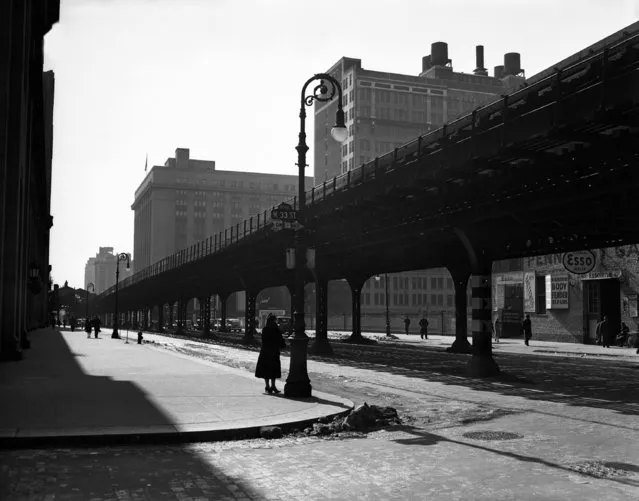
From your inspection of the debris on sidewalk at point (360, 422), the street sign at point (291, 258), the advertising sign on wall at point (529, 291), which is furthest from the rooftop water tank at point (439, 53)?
the debris on sidewalk at point (360, 422)

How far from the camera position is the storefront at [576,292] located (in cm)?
4666

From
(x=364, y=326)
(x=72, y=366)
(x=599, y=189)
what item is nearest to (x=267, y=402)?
(x=599, y=189)

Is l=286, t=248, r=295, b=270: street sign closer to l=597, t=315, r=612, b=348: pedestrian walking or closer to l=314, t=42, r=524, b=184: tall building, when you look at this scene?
l=597, t=315, r=612, b=348: pedestrian walking

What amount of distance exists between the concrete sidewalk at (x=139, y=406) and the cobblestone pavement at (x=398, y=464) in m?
0.40

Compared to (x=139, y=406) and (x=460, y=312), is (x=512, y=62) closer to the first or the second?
(x=460, y=312)

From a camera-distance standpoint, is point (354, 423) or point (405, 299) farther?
point (405, 299)

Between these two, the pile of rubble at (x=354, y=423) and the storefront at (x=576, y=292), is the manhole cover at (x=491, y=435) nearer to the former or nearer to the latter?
the pile of rubble at (x=354, y=423)

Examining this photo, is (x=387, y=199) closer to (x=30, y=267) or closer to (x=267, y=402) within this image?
(x=267, y=402)

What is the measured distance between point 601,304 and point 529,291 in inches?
275

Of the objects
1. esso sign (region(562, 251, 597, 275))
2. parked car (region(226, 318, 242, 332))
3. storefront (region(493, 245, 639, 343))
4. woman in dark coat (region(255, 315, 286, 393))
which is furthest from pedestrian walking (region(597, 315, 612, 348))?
parked car (region(226, 318, 242, 332))

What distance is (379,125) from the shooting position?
153250mm

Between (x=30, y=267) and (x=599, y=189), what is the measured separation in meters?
37.0

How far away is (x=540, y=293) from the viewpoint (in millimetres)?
55188

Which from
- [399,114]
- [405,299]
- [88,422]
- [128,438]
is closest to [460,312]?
[88,422]
